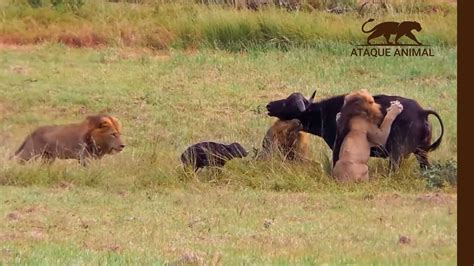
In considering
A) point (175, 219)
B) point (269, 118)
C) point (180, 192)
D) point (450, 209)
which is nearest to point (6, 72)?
point (269, 118)

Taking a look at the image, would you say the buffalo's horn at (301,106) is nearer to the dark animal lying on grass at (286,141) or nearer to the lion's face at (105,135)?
the dark animal lying on grass at (286,141)

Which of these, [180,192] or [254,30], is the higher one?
[254,30]

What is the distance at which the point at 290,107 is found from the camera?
32.1 ft

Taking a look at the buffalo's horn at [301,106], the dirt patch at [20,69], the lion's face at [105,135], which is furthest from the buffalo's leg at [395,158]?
the dirt patch at [20,69]

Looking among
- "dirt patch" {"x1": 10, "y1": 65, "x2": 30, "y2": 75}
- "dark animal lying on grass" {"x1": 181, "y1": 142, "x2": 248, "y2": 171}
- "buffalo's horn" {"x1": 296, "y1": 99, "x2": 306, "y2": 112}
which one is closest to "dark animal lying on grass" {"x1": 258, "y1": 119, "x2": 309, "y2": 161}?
"buffalo's horn" {"x1": 296, "y1": 99, "x2": 306, "y2": 112}

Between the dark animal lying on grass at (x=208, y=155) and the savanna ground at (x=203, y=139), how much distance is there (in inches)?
4.9

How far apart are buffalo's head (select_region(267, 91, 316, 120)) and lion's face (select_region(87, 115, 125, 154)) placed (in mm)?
1382

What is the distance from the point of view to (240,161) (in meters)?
9.48

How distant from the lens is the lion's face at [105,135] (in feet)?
32.6

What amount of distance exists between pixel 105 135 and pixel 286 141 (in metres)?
1.61

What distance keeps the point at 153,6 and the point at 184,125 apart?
330 centimetres

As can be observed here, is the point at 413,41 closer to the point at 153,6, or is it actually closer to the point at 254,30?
the point at 254,30

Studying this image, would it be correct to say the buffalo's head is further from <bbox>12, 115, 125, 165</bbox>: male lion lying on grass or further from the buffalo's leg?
<bbox>12, 115, 125, 165</bbox>: male lion lying on grass

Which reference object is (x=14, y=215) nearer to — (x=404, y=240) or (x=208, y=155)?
(x=208, y=155)
